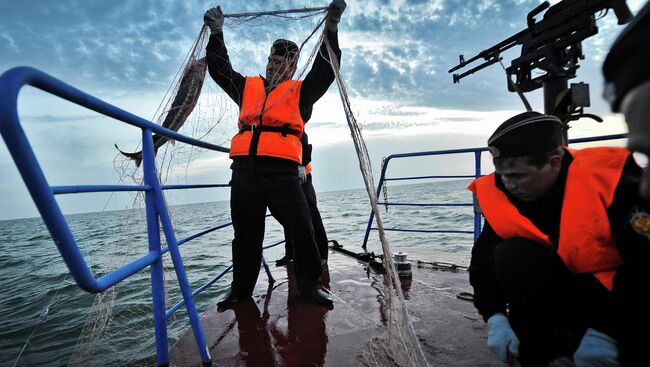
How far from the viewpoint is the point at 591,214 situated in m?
1.13

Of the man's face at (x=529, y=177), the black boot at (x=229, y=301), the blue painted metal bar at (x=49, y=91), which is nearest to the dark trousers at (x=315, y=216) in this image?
the black boot at (x=229, y=301)

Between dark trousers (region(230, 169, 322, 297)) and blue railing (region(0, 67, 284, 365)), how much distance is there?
618mm

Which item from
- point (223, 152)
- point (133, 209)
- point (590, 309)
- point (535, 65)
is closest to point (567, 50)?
point (535, 65)

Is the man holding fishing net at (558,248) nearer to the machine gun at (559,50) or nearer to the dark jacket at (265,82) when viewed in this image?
the dark jacket at (265,82)

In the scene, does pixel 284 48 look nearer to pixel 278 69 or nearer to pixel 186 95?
pixel 278 69

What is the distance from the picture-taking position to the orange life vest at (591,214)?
1.12 m

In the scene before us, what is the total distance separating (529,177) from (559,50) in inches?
121

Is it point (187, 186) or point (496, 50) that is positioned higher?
point (496, 50)

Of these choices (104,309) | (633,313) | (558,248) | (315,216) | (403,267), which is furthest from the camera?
(315,216)

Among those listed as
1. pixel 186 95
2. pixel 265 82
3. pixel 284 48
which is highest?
pixel 284 48

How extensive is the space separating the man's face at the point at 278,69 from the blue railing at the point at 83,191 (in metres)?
0.89

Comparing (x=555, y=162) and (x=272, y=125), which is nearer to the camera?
(x=555, y=162)

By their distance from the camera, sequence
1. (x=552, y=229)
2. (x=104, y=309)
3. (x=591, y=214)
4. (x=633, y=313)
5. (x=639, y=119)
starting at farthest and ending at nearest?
(x=104, y=309)
(x=552, y=229)
(x=591, y=214)
(x=633, y=313)
(x=639, y=119)

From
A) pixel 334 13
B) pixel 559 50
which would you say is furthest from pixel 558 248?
pixel 559 50
